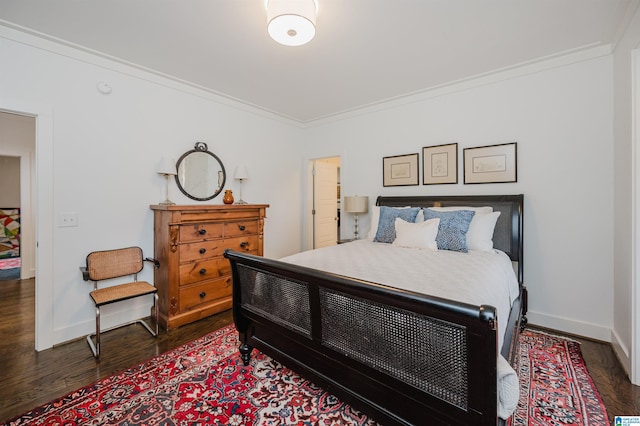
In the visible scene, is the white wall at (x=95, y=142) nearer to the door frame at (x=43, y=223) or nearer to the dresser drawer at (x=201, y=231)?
the door frame at (x=43, y=223)

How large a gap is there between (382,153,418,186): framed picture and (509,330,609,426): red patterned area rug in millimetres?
2130

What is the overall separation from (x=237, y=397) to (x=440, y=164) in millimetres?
3194

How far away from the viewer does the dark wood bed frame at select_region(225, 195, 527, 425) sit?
107cm

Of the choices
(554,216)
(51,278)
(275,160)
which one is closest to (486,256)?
(554,216)

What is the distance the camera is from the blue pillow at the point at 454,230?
8.58ft

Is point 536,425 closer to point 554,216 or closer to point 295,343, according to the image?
point 295,343

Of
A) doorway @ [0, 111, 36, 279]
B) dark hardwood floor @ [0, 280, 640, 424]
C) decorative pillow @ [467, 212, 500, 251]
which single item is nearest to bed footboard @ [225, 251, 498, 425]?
dark hardwood floor @ [0, 280, 640, 424]

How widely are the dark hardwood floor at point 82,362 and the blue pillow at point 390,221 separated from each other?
1850mm

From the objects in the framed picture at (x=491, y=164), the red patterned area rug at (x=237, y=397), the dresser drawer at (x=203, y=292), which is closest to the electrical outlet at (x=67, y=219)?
the dresser drawer at (x=203, y=292)

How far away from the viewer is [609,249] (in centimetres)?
250

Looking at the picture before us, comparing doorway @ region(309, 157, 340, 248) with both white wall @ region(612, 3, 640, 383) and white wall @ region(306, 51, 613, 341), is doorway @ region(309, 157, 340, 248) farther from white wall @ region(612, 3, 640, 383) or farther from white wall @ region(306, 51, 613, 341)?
white wall @ region(612, 3, 640, 383)

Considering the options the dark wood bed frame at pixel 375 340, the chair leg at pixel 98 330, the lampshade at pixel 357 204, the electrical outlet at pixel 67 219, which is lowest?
the chair leg at pixel 98 330

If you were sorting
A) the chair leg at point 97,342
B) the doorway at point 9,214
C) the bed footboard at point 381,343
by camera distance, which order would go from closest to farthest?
the bed footboard at point 381,343 < the chair leg at point 97,342 < the doorway at point 9,214

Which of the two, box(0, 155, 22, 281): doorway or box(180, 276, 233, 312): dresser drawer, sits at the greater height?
box(0, 155, 22, 281): doorway
